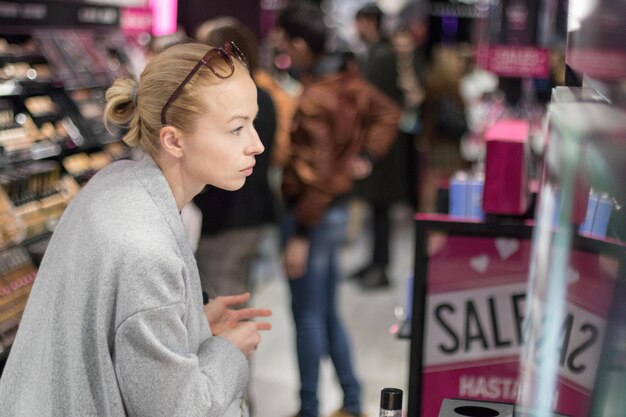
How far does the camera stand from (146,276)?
1615 mm

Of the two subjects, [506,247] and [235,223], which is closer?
[506,247]

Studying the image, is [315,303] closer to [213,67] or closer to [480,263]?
[480,263]

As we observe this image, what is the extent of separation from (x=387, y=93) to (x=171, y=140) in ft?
17.3

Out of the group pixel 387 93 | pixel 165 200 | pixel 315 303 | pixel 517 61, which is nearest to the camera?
pixel 165 200

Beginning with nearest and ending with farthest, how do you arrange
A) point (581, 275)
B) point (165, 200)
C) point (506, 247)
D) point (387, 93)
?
point (581, 275), point (165, 200), point (506, 247), point (387, 93)

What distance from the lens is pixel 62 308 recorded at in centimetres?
170

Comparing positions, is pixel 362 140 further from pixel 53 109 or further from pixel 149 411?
pixel 149 411

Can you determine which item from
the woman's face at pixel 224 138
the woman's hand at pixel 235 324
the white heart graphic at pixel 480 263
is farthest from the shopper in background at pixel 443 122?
the woman's face at pixel 224 138

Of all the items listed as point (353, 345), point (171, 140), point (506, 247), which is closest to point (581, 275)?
point (171, 140)

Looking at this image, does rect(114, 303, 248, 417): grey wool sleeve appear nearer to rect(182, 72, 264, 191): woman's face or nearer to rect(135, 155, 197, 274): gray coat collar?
rect(135, 155, 197, 274): gray coat collar

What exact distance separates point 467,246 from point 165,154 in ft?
3.63

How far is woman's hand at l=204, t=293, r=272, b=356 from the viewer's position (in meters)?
1.90

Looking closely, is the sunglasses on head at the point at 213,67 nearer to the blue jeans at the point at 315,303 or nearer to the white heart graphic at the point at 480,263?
the white heart graphic at the point at 480,263

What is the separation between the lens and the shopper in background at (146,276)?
5.34ft
